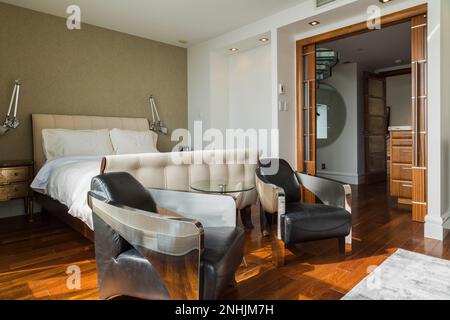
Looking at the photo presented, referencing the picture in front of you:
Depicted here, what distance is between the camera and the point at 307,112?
4312mm

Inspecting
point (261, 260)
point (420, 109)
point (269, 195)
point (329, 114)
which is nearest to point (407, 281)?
point (261, 260)

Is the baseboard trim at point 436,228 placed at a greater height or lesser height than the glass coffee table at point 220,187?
lesser

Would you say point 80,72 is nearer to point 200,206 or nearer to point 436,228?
point 200,206

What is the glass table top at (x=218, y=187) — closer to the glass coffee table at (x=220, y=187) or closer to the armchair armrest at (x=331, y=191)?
the glass coffee table at (x=220, y=187)

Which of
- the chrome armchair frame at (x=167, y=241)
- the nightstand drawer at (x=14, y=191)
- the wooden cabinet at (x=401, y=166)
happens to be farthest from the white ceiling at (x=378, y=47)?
the nightstand drawer at (x=14, y=191)

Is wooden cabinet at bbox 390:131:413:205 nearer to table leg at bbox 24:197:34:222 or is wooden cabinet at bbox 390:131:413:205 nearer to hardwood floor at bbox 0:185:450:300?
hardwood floor at bbox 0:185:450:300

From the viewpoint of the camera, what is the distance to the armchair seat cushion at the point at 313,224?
7.24ft

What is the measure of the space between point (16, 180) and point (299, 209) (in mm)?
3145

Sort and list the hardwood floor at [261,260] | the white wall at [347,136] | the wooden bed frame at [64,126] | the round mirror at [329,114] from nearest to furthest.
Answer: the hardwood floor at [261,260] → the wooden bed frame at [64,126] → the white wall at [347,136] → the round mirror at [329,114]

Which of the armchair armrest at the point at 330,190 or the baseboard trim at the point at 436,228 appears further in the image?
the baseboard trim at the point at 436,228

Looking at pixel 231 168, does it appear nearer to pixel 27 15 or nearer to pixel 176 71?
pixel 176 71

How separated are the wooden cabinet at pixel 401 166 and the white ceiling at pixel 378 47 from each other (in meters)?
1.57

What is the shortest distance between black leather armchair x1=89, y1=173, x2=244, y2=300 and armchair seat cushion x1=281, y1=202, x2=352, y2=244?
556 millimetres
